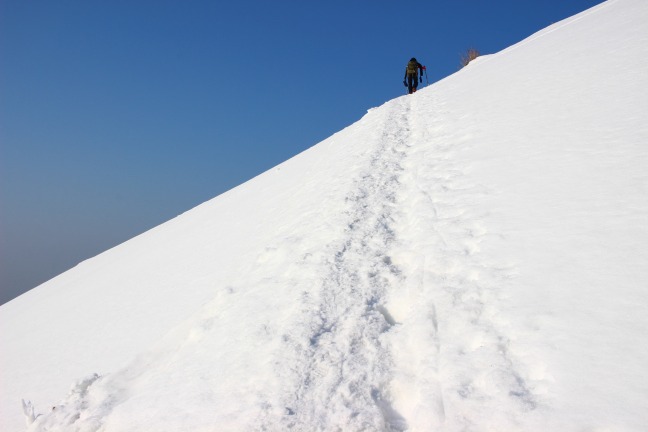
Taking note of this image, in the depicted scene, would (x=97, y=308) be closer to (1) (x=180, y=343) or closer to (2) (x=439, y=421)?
(1) (x=180, y=343)

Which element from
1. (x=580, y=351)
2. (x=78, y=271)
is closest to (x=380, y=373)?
(x=580, y=351)

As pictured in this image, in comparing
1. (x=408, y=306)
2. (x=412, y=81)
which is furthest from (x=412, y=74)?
(x=408, y=306)

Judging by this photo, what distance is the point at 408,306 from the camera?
3055 millimetres

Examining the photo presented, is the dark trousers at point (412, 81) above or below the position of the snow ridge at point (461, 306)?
above

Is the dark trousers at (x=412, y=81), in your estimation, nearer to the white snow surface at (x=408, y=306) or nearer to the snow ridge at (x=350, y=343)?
the white snow surface at (x=408, y=306)

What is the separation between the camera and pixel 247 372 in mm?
2592

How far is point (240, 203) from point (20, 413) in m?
5.23

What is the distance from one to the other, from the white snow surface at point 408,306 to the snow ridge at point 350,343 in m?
0.01

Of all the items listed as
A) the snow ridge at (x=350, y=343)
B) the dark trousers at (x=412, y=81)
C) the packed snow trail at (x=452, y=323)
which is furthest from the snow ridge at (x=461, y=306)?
the dark trousers at (x=412, y=81)

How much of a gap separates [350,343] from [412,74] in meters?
12.7

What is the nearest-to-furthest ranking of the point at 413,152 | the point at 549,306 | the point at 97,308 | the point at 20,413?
the point at 549,306, the point at 20,413, the point at 97,308, the point at 413,152

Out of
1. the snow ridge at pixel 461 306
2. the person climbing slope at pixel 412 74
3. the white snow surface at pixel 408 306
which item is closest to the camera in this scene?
the snow ridge at pixel 461 306

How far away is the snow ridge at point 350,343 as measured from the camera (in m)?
2.21

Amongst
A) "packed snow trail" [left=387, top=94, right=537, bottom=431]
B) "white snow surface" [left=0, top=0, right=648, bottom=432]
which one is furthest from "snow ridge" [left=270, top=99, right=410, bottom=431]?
"packed snow trail" [left=387, top=94, right=537, bottom=431]
